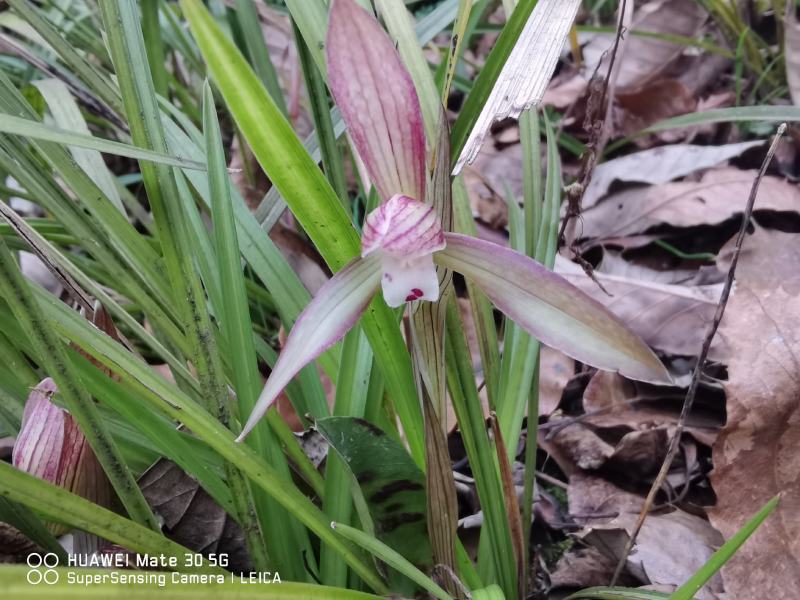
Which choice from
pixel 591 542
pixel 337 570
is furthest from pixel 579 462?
pixel 337 570

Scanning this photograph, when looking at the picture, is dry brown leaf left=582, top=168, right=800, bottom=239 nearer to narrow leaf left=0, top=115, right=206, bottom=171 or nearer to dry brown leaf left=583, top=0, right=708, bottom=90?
dry brown leaf left=583, top=0, right=708, bottom=90

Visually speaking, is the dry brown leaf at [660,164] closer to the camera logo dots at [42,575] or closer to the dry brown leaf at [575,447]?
the dry brown leaf at [575,447]

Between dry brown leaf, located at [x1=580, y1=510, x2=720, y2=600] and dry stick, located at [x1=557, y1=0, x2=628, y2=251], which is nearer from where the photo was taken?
dry stick, located at [x1=557, y1=0, x2=628, y2=251]

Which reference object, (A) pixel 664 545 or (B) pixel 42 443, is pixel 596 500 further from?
(B) pixel 42 443

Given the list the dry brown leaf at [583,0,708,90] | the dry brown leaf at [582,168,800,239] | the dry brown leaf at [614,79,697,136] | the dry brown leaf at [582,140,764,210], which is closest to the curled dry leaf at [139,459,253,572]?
the dry brown leaf at [582,168,800,239]

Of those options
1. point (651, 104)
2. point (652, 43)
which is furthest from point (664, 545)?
Result: point (652, 43)

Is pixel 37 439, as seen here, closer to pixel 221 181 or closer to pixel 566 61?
pixel 221 181

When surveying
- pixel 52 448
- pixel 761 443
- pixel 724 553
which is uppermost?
pixel 52 448

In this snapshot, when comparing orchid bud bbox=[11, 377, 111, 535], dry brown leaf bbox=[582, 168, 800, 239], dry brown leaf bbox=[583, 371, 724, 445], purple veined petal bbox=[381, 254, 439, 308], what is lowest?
dry brown leaf bbox=[583, 371, 724, 445]
